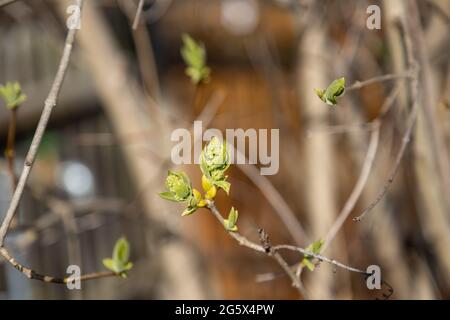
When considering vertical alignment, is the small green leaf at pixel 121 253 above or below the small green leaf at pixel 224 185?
below

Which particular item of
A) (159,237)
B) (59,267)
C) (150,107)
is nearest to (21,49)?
(59,267)

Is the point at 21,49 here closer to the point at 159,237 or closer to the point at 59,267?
the point at 59,267

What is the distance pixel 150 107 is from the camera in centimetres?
226

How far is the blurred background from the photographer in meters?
1.68

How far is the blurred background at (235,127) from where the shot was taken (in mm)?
1682

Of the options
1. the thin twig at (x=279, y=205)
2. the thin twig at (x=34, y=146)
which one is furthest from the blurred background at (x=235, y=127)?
the thin twig at (x=34, y=146)

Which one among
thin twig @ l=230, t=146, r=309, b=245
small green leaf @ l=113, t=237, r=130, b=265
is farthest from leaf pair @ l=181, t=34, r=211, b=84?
small green leaf @ l=113, t=237, r=130, b=265

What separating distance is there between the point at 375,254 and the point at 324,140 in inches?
13.9

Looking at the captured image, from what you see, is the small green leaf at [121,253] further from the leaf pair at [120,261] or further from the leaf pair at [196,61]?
the leaf pair at [196,61]
